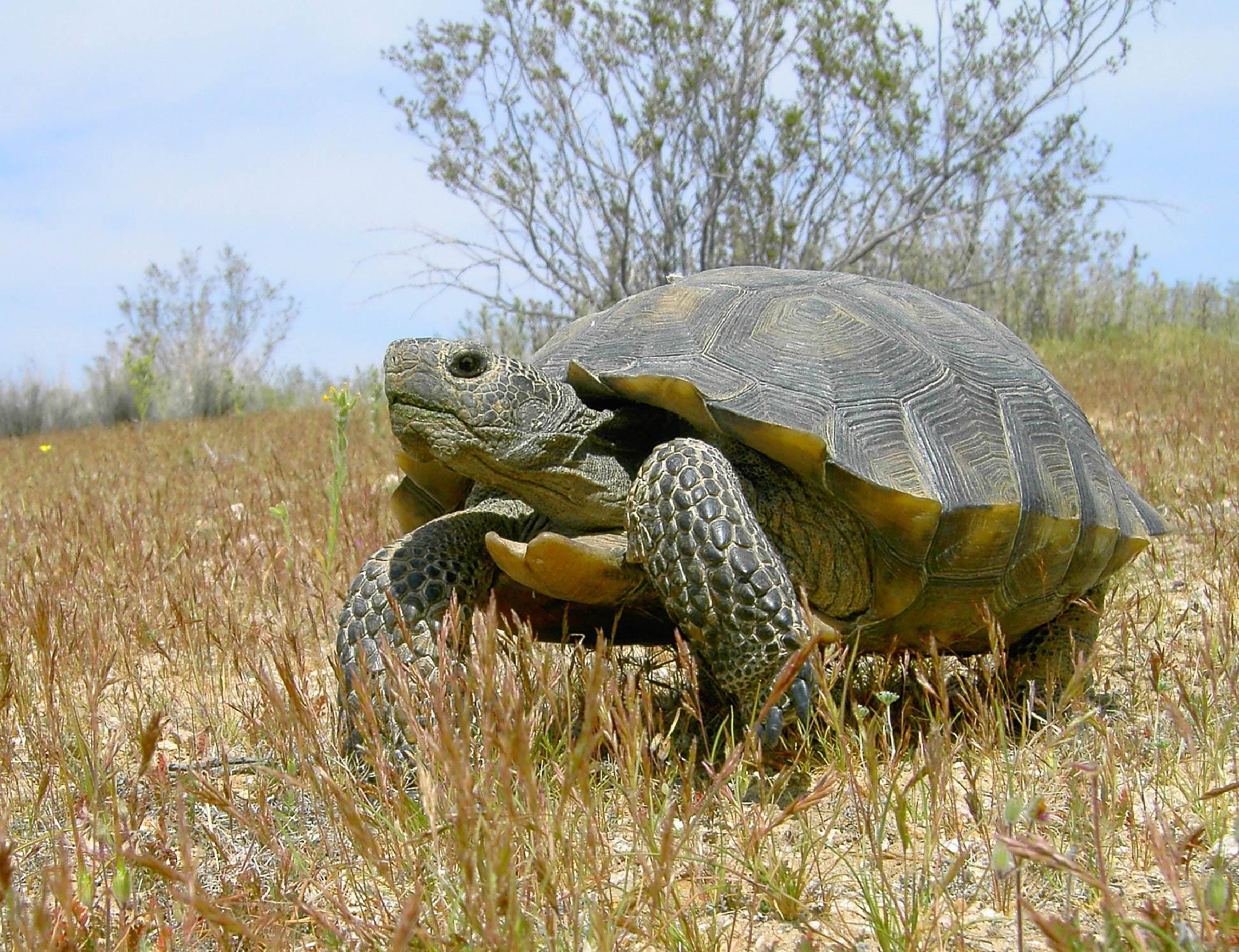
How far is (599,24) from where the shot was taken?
1078cm

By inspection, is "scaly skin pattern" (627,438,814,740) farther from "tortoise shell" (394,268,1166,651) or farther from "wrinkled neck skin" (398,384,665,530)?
"wrinkled neck skin" (398,384,665,530)

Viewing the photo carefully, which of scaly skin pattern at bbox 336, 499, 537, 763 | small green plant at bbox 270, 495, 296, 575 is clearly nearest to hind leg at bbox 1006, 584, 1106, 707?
scaly skin pattern at bbox 336, 499, 537, 763

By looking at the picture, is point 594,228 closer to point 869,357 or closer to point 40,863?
point 869,357

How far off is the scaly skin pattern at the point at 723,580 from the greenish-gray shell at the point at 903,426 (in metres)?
0.29

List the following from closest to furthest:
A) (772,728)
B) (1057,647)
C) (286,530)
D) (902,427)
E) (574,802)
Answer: (574,802)
(772,728)
(902,427)
(1057,647)
(286,530)

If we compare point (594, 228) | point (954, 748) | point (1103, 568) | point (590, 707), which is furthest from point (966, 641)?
point (594, 228)

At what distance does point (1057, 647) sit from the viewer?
3.10 meters

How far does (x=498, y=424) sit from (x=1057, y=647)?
5.91 ft

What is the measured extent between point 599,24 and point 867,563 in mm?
9503

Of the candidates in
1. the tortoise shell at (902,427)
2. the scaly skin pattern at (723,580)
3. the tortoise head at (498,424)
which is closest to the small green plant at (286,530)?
the tortoise shell at (902,427)

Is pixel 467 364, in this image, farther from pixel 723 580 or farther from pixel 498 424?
pixel 723 580

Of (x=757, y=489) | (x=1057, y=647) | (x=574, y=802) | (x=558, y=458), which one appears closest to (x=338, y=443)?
(x=558, y=458)

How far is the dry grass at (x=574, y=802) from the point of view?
1497 mm

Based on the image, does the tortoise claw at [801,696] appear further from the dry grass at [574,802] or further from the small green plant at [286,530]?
the small green plant at [286,530]
